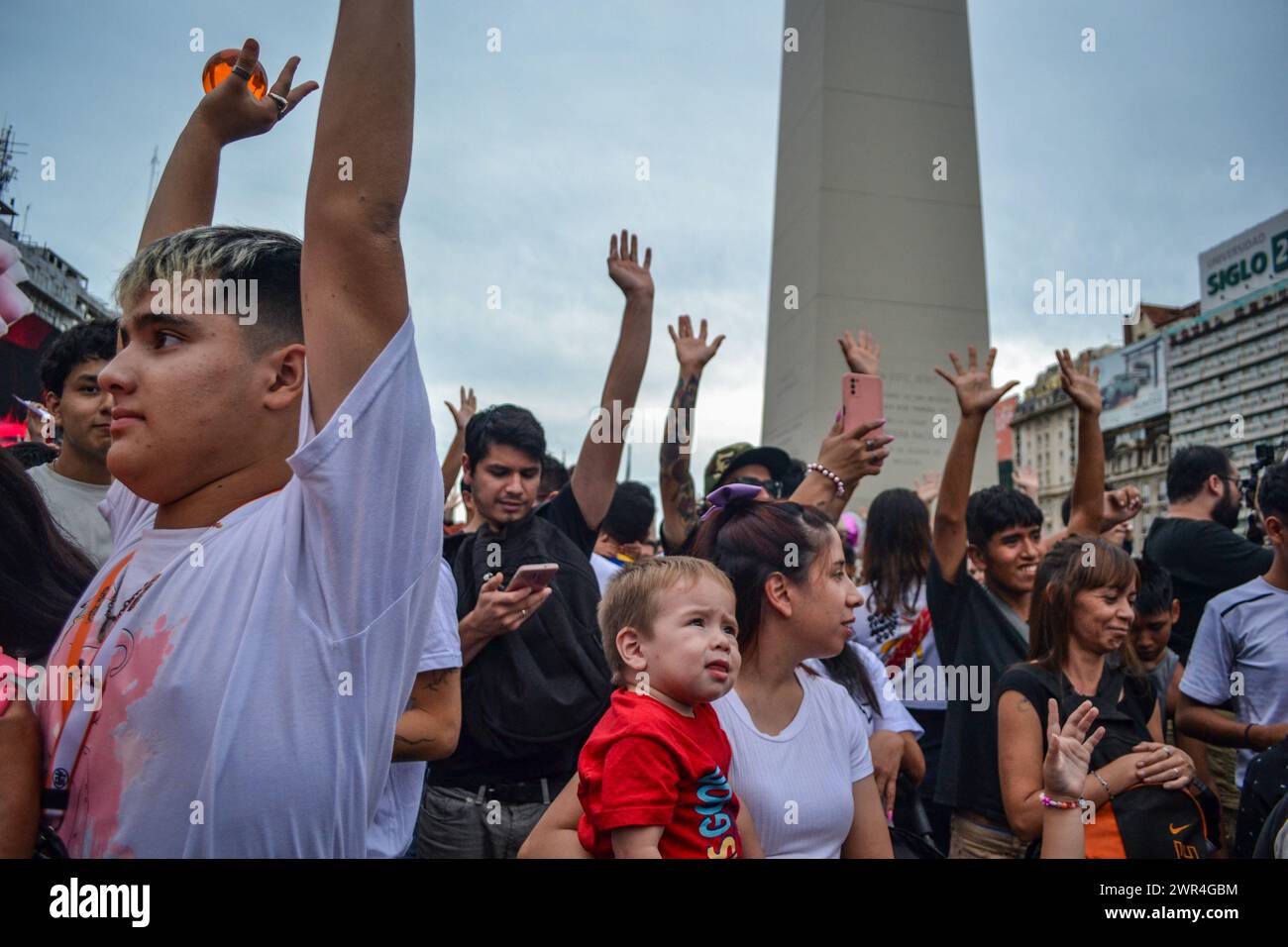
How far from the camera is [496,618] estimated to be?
2492 millimetres

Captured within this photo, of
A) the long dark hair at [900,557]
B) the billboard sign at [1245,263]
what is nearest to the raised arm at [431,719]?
the long dark hair at [900,557]

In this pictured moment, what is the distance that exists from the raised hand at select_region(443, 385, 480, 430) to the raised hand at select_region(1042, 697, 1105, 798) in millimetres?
3088

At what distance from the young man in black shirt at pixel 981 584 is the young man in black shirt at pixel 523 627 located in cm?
107

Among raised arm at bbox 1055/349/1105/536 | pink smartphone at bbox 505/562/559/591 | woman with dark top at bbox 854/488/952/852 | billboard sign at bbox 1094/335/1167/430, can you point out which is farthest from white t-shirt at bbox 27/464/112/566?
billboard sign at bbox 1094/335/1167/430

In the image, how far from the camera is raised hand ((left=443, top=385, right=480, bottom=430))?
14.6 feet

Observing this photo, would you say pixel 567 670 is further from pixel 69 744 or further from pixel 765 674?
pixel 69 744

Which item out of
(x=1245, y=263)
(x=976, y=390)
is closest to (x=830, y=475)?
(x=976, y=390)

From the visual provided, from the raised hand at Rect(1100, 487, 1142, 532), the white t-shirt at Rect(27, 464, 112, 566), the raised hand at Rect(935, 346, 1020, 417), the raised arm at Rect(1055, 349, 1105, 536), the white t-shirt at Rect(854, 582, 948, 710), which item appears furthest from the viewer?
the raised hand at Rect(1100, 487, 1142, 532)

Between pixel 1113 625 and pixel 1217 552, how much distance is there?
166 centimetres

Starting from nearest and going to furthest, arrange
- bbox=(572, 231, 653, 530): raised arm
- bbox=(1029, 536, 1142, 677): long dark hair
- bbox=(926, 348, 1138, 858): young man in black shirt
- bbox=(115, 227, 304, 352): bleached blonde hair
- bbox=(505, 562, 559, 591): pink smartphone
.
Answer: bbox=(115, 227, 304, 352): bleached blonde hair, bbox=(505, 562, 559, 591): pink smartphone, bbox=(1029, 536, 1142, 677): long dark hair, bbox=(926, 348, 1138, 858): young man in black shirt, bbox=(572, 231, 653, 530): raised arm

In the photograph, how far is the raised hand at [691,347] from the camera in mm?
3531

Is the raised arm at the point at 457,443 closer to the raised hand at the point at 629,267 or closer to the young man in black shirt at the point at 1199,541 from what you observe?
the raised hand at the point at 629,267

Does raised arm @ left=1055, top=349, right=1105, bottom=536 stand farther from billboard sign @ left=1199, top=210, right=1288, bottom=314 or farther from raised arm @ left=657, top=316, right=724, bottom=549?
billboard sign @ left=1199, top=210, right=1288, bottom=314

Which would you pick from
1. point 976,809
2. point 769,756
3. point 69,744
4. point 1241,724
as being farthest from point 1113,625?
point 69,744
